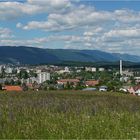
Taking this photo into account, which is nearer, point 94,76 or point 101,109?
point 101,109

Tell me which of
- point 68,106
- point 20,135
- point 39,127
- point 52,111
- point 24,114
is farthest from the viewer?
point 68,106

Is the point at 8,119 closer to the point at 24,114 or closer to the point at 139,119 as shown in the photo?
the point at 24,114

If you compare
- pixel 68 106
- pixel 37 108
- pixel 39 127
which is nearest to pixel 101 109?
pixel 68 106

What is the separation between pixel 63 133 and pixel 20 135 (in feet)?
2.44

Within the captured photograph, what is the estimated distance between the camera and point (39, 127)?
7.82 m

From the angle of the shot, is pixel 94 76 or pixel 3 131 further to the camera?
pixel 94 76

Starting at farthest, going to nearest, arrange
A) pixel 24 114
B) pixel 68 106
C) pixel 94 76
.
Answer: pixel 94 76, pixel 68 106, pixel 24 114

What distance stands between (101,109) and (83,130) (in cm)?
286

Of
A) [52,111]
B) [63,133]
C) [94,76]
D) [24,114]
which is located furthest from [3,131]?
[94,76]

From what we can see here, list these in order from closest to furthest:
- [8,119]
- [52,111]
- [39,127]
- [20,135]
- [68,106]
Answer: [20,135] < [39,127] < [8,119] < [52,111] < [68,106]

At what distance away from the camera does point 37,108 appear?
1007cm

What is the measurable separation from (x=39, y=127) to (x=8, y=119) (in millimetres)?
870

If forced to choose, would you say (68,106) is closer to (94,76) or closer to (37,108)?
(37,108)

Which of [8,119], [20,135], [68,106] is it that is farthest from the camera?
[68,106]
